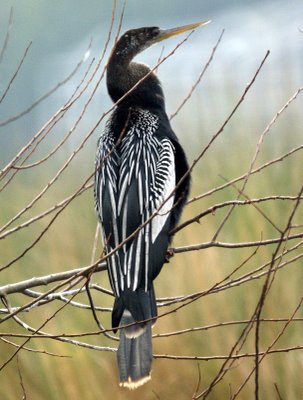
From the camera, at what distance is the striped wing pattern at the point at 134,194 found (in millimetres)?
2961

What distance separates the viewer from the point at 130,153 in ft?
10.7

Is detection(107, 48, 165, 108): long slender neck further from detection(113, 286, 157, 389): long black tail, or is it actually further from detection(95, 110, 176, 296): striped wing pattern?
detection(113, 286, 157, 389): long black tail

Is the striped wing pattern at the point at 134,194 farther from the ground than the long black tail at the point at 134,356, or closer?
farther from the ground

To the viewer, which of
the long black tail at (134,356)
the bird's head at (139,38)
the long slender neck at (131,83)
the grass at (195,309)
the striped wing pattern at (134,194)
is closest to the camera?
the long black tail at (134,356)

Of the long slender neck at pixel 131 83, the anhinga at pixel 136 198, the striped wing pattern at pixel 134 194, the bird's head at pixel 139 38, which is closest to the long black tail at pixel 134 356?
the anhinga at pixel 136 198

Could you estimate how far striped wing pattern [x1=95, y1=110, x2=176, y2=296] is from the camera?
9.71ft

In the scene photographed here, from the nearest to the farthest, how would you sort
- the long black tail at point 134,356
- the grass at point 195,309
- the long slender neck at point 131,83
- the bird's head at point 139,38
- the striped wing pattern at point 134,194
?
the long black tail at point 134,356 < the striped wing pattern at point 134,194 < the long slender neck at point 131,83 < the bird's head at point 139,38 < the grass at point 195,309

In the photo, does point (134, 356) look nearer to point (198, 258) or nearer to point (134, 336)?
point (134, 336)

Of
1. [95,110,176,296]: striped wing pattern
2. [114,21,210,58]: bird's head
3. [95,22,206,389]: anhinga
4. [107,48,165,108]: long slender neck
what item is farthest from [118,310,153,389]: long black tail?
[114,21,210,58]: bird's head

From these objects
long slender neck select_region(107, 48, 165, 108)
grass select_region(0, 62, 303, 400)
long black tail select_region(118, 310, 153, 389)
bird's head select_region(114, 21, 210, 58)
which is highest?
bird's head select_region(114, 21, 210, 58)

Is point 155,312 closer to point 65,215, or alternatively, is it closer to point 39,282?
point 39,282

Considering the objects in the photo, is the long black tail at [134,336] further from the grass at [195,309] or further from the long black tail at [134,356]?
the grass at [195,309]

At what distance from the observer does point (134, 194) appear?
3.11 m

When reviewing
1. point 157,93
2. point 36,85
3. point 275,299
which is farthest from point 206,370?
point 36,85
